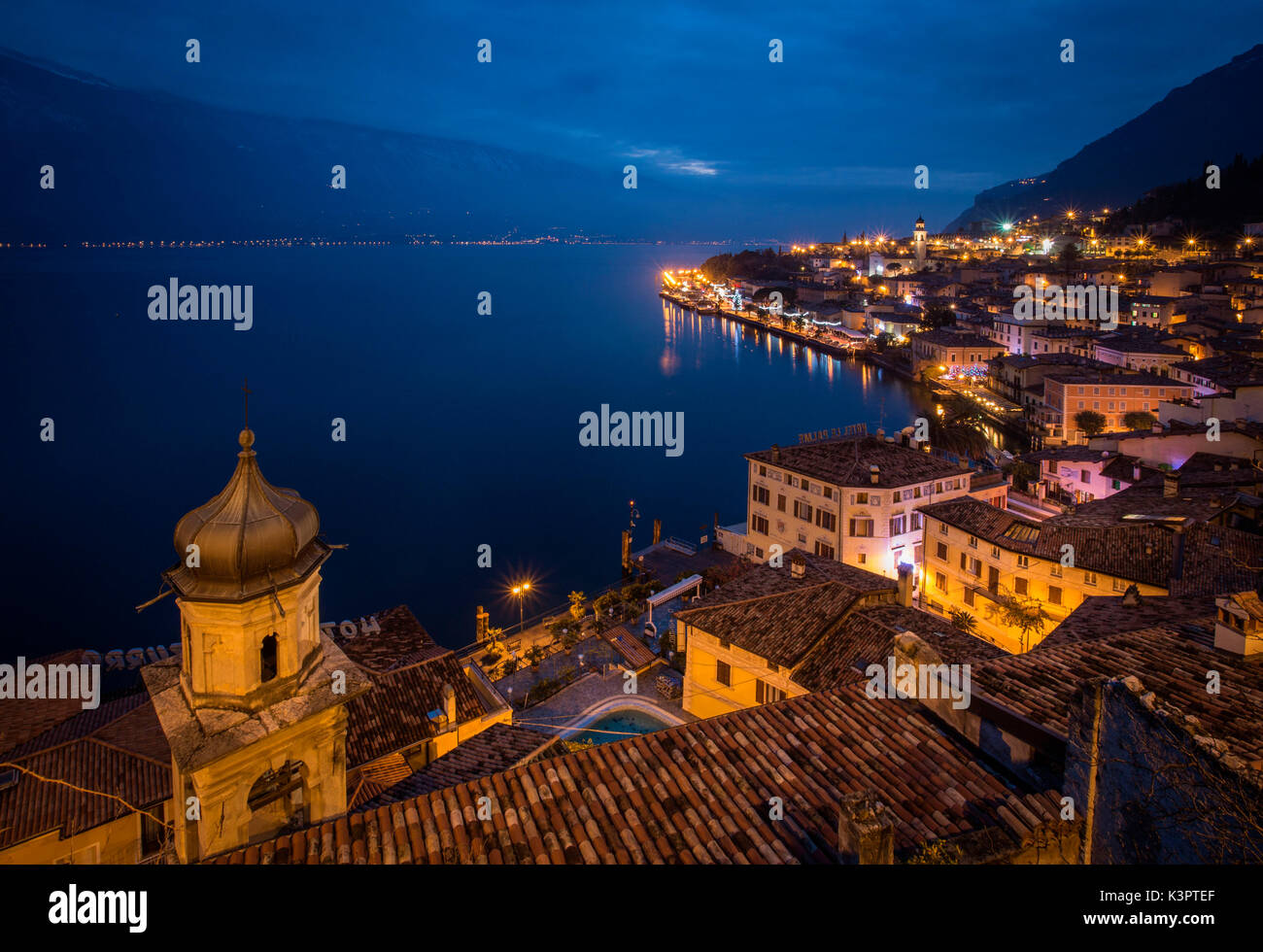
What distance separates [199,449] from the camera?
146 ft

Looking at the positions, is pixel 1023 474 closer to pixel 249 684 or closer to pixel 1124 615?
pixel 1124 615

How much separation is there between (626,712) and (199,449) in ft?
137

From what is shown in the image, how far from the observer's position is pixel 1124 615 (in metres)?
11.1

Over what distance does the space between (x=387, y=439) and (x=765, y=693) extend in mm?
41034

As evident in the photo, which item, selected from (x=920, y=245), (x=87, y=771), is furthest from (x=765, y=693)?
(x=920, y=245)

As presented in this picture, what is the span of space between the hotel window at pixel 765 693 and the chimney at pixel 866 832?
7104 millimetres

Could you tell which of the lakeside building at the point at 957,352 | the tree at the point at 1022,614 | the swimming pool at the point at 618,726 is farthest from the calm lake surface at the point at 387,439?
the tree at the point at 1022,614

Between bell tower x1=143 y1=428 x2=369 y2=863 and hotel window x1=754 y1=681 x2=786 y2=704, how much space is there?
672 cm

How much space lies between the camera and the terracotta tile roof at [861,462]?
22516 mm

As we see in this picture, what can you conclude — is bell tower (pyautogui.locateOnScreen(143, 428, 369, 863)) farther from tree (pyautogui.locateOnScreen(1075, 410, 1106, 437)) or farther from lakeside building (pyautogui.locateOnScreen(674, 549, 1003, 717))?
tree (pyautogui.locateOnScreen(1075, 410, 1106, 437))

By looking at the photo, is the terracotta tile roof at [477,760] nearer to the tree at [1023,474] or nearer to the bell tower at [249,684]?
the bell tower at [249,684]

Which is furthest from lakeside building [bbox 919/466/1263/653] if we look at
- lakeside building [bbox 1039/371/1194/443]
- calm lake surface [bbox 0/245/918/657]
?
lakeside building [bbox 1039/371/1194/443]
